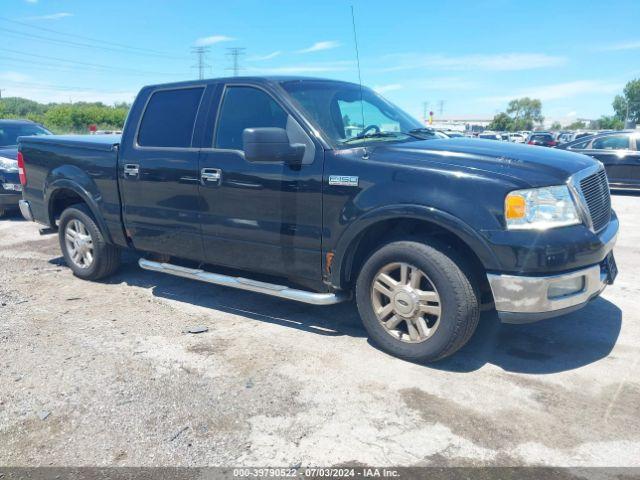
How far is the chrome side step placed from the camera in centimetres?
409

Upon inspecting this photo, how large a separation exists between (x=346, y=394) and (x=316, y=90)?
2.49 meters

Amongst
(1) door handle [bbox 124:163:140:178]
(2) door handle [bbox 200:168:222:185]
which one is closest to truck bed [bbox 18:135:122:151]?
(1) door handle [bbox 124:163:140:178]

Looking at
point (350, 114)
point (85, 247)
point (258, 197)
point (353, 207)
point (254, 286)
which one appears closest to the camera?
point (353, 207)

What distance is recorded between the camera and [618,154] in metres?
12.5

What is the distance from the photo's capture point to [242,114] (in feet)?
14.8

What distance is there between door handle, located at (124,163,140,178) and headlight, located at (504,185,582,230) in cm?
332

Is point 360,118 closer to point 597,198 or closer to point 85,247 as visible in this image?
point 597,198

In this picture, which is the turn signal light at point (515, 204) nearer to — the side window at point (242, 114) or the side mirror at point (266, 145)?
the side mirror at point (266, 145)

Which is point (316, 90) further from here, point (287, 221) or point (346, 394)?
point (346, 394)

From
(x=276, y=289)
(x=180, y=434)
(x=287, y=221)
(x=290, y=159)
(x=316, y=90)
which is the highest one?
(x=316, y=90)

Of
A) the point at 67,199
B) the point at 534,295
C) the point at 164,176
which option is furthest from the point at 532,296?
the point at 67,199

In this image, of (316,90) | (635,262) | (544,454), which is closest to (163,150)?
(316,90)

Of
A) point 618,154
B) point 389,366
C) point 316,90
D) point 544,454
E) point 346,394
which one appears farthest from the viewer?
point 618,154

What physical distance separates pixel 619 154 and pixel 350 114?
10.3m
